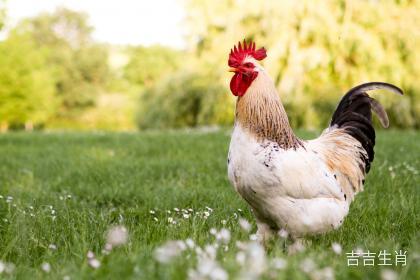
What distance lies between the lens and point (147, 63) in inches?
2287

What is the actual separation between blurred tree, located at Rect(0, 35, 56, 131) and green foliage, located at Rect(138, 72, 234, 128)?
472 inches

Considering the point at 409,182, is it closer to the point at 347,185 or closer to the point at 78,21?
the point at 347,185

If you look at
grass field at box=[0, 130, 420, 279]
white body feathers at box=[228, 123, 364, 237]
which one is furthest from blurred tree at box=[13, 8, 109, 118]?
white body feathers at box=[228, 123, 364, 237]

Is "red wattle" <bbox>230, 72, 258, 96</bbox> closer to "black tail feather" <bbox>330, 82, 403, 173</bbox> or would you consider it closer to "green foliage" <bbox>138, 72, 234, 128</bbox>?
"black tail feather" <bbox>330, 82, 403, 173</bbox>

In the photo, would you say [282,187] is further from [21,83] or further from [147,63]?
[147,63]

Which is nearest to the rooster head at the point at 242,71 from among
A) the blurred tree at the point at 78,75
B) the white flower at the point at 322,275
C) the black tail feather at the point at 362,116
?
the black tail feather at the point at 362,116

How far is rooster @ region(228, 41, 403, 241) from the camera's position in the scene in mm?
3379


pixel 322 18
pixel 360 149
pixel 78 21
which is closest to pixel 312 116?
pixel 322 18

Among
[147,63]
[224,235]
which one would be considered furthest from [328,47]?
[147,63]

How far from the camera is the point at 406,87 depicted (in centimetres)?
1666

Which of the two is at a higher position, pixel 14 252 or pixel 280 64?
pixel 280 64

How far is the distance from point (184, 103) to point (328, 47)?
6229mm

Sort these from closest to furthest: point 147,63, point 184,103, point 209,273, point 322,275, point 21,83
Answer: point 209,273
point 322,275
point 184,103
point 21,83
point 147,63

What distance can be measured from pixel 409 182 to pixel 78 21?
66242 millimetres
